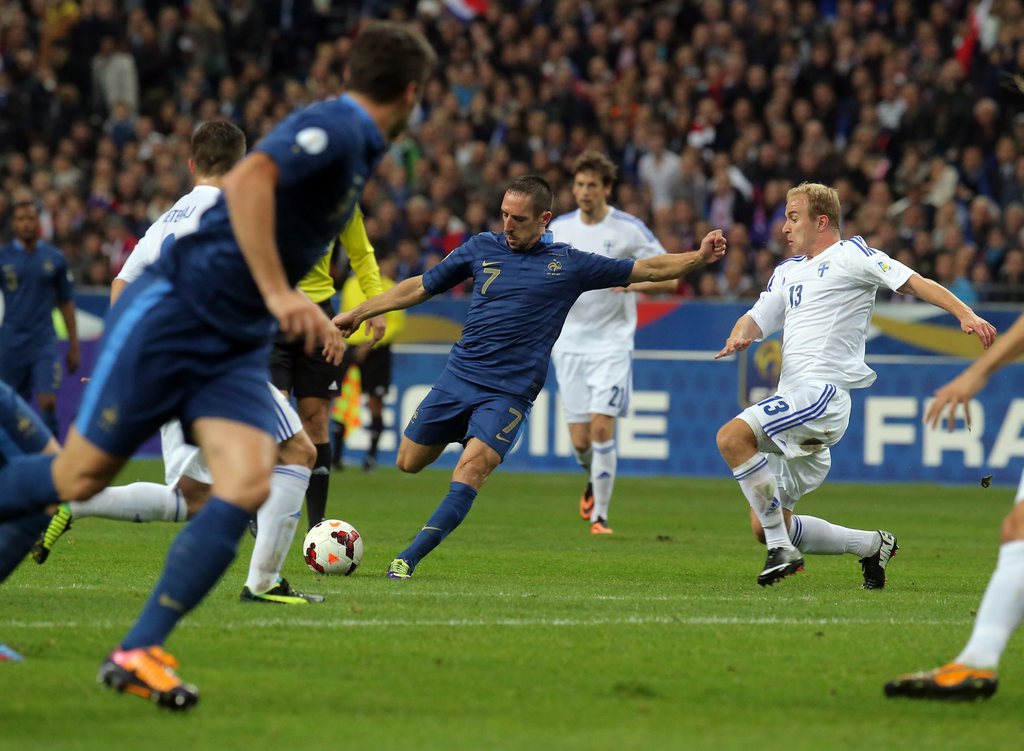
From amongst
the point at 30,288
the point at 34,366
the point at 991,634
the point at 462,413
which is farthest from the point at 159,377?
the point at 34,366

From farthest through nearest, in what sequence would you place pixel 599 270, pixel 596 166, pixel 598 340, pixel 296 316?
pixel 598 340, pixel 596 166, pixel 599 270, pixel 296 316

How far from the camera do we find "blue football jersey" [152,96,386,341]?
5.19 metres

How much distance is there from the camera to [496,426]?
30.3 ft

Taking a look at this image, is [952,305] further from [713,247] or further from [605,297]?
[605,297]

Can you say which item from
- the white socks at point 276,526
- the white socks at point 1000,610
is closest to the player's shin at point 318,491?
the white socks at point 276,526

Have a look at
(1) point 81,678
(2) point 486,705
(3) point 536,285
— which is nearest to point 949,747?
(2) point 486,705

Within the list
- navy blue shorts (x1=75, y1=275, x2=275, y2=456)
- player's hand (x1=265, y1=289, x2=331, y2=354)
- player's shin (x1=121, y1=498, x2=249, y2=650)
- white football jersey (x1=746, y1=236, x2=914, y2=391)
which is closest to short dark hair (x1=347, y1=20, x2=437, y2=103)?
player's hand (x1=265, y1=289, x2=331, y2=354)

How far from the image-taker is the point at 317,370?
1043 cm

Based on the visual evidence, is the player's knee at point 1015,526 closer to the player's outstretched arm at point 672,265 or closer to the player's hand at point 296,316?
the player's hand at point 296,316

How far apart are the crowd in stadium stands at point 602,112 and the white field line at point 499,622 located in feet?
40.1

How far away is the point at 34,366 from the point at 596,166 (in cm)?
663

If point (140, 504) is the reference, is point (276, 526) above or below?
above

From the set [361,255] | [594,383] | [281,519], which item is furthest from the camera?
[594,383]

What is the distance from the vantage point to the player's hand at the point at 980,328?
8469 millimetres
